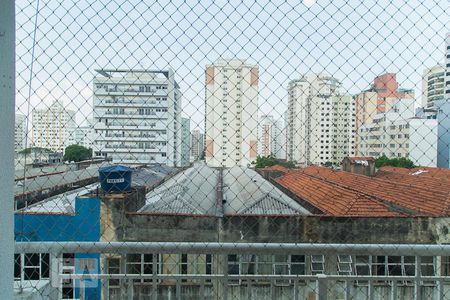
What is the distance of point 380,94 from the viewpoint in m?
1.91

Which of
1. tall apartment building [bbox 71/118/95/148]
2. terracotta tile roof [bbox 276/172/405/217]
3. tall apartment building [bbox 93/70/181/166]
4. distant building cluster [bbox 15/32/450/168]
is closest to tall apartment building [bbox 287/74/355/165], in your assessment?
distant building cluster [bbox 15/32/450/168]

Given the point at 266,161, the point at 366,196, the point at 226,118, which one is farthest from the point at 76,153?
the point at 366,196

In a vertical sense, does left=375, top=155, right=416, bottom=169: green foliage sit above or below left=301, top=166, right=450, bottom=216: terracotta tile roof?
above

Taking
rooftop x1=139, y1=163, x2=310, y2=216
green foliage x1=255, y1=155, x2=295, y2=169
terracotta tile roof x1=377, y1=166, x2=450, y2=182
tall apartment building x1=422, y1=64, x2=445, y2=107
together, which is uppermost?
tall apartment building x1=422, y1=64, x2=445, y2=107

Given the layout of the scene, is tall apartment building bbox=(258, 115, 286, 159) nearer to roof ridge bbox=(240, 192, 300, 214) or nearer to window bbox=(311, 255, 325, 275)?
window bbox=(311, 255, 325, 275)

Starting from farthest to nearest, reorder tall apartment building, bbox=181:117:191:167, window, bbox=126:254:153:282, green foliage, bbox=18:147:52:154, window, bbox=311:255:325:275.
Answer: window, bbox=311:255:325:275 < window, bbox=126:254:153:282 < tall apartment building, bbox=181:117:191:167 < green foliage, bbox=18:147:52:154

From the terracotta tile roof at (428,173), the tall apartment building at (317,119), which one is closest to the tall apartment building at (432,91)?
the tall apartment building at (317,119)

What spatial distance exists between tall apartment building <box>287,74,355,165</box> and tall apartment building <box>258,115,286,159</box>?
6 centimetres

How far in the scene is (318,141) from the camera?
7.61ft

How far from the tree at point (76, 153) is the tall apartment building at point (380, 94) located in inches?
60.0

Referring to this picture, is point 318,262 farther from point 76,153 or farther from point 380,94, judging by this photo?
point 76,153

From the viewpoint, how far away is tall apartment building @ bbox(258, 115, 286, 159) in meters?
1.87

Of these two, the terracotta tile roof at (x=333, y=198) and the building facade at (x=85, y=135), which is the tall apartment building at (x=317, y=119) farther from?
the terracotta tile roof at (x=333, y=198)

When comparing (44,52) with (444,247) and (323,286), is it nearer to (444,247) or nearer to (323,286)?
(323,286)
